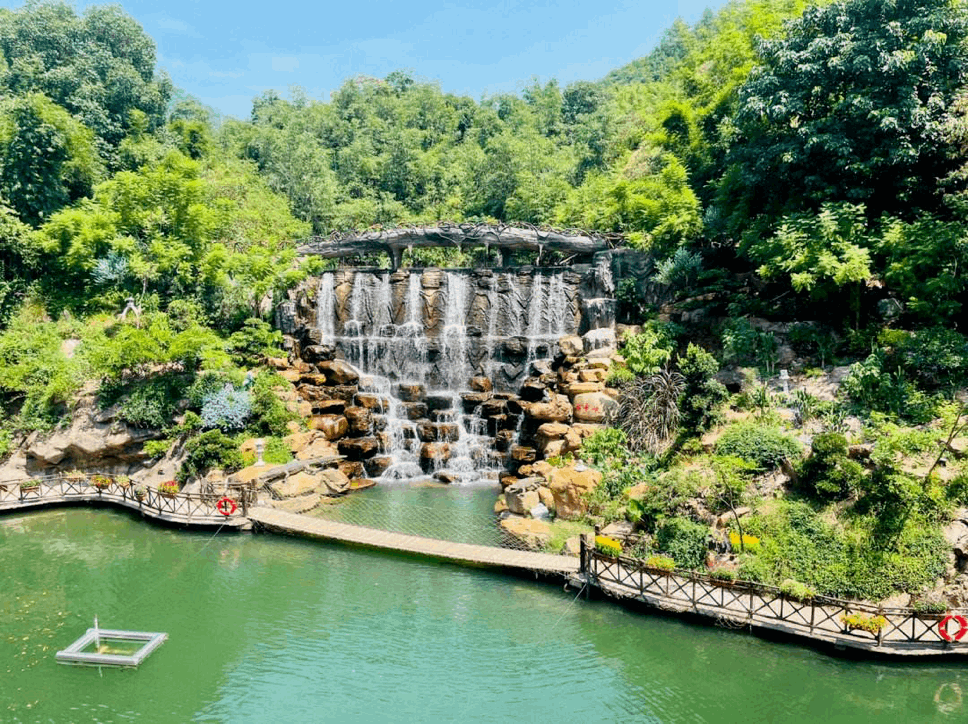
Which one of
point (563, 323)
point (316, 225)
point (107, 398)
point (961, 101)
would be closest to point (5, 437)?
point (107, 398)

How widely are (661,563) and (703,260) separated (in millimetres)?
14745

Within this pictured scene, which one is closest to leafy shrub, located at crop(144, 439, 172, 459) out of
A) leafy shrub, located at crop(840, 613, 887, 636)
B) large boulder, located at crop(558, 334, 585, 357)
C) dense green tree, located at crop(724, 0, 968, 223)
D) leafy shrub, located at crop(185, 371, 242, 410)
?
leafy shrub, located at crop(185, 371, 242, 410)

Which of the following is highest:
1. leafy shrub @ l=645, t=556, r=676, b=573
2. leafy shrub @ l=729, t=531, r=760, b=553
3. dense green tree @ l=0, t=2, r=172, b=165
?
dense green tree @ l=0, t=2, r=172, b=165

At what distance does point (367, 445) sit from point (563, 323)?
9083 millimetres

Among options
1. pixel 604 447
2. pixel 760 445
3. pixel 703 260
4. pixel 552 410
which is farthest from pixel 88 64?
pixel 760 445

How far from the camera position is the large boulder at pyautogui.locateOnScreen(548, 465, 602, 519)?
18828mm

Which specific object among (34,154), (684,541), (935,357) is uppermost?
(34,154)

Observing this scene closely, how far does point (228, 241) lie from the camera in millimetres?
35469

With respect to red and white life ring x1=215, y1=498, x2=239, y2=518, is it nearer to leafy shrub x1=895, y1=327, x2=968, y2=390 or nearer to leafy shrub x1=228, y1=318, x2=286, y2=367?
leafy shrub x1=228, y1=318, x2=286, y2=367

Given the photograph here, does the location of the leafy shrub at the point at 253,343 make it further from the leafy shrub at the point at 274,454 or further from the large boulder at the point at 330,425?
the leafy shrub at the point at 274,454

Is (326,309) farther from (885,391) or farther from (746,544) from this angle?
(885,391)

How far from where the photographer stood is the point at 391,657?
44.8 ft

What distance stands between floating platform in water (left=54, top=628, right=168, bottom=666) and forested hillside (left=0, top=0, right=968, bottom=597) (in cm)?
857

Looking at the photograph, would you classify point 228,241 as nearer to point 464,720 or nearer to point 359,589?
point 359,589
